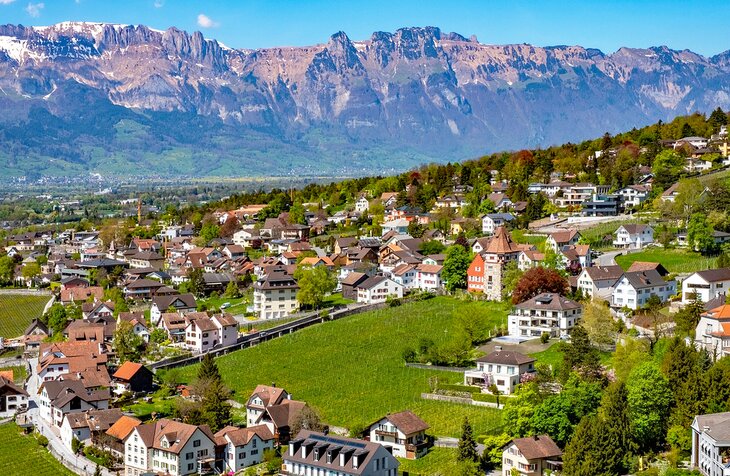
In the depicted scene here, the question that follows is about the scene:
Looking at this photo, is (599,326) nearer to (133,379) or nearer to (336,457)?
(336,457)

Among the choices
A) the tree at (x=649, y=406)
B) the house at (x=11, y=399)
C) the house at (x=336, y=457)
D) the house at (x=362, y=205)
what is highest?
the house at (x=362, y=205)

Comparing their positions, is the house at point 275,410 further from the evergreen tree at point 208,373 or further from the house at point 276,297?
the house at point 276,297

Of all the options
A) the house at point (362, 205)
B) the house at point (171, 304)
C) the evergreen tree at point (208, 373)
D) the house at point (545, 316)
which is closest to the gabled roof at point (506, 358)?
the house at point (545, 316)

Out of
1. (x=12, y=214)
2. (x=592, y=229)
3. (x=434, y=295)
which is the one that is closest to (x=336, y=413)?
(x=434, y=295)

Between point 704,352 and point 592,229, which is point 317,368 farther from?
point 592,229

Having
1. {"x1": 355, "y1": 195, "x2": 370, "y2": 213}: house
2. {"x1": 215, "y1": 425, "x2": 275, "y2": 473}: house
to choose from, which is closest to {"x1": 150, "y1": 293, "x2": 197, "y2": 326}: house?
{"x1": 215, "y1": 425, "x2": 275, "y2": 473}: house

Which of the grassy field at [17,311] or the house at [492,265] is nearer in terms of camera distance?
the house at [492,265]

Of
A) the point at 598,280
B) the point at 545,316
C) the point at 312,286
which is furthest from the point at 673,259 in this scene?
the point at 312,286
